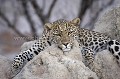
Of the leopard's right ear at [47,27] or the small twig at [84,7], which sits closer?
the leopard's right ear at [47,27]

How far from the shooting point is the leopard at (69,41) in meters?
8.17

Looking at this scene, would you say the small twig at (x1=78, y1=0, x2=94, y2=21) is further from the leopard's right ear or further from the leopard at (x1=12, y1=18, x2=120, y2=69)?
the leopard's right ear

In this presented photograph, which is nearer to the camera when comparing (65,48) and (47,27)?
(65,48)

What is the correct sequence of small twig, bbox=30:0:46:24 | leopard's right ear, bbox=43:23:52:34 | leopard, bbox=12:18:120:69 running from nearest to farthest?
1. leopard, bbox=12:18:120:69
2. leopard's right ear, bbox=43:23:52:34
3. small twig, bbox=30:0:46:24

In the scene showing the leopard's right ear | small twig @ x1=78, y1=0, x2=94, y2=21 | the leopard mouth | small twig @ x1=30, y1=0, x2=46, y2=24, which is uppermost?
small twig @ x1=30, y1=0, x2=46, y2=24

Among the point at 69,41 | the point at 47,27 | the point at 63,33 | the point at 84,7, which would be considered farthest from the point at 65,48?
the point at 84,7

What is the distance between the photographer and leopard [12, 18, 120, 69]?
8.17m

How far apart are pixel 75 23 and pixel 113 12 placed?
1.15 m

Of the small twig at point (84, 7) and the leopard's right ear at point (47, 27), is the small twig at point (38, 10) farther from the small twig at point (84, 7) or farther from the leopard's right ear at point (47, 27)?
the leopard's right ear at point (47, 27)

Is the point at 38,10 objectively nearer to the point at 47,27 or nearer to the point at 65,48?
the point at 47,27

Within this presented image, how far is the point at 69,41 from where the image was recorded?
805 centimetres

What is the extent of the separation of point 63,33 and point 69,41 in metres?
0.28

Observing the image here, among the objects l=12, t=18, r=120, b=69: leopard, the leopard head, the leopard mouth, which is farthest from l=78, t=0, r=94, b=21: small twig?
the leopard mouth

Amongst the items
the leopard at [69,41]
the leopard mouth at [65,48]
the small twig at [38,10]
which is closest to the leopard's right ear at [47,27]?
the leopard at [69,41]
